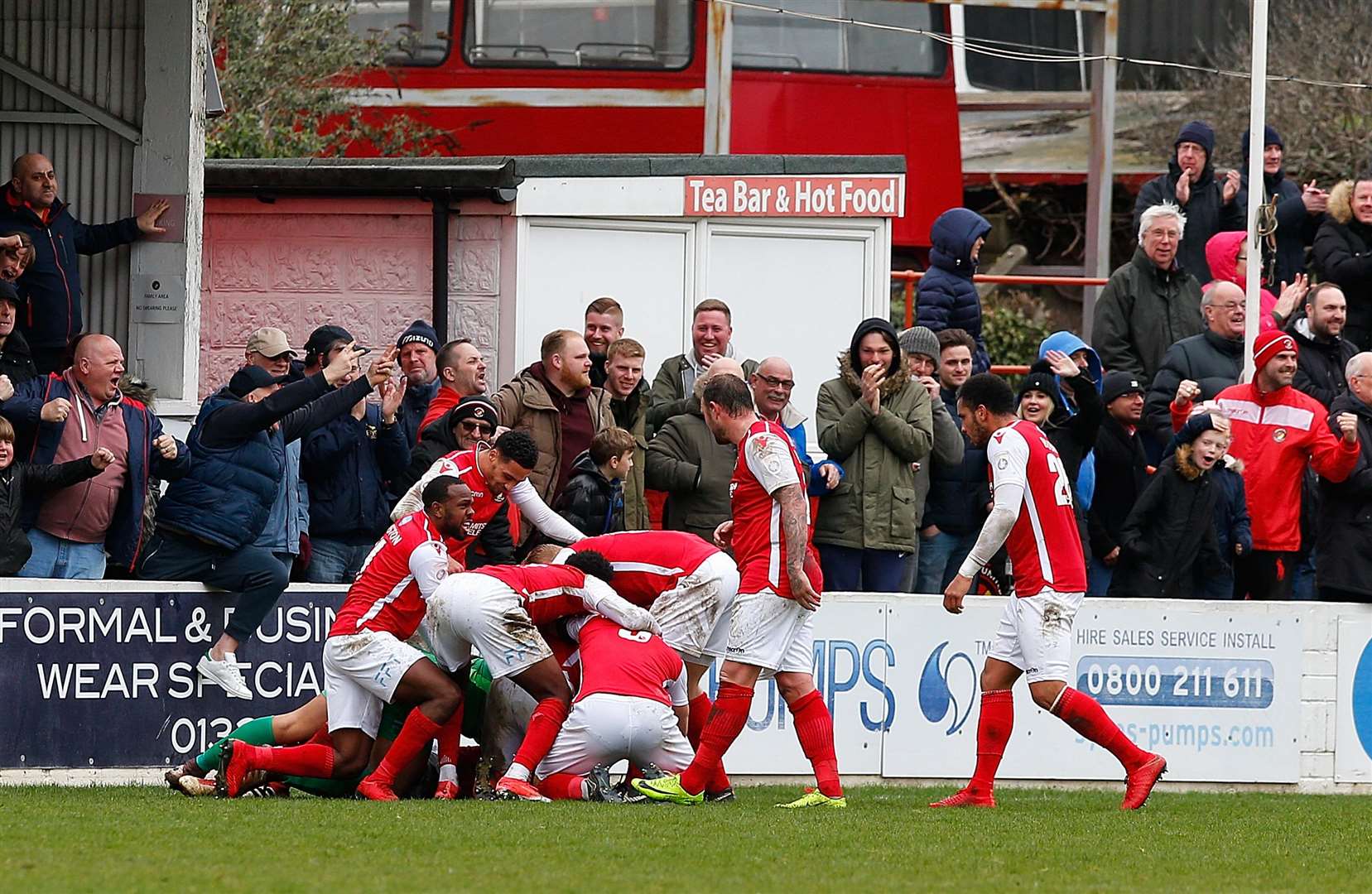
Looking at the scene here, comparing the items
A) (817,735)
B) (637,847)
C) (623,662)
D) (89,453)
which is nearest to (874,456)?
(817,735)

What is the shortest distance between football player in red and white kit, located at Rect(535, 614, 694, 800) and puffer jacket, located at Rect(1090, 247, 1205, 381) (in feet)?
17.7

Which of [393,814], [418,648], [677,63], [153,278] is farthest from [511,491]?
[677,63]

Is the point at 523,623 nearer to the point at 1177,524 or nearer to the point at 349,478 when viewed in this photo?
the point at 349,478

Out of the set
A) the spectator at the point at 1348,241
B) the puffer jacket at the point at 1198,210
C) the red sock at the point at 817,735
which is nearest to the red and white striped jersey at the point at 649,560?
the red sock at the point at 817,735

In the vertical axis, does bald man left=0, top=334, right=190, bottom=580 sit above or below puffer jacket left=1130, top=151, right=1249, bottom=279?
below

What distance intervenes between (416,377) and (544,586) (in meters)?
2.61

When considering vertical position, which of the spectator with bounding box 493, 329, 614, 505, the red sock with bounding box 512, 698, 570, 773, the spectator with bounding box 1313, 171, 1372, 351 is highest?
the spectator with bounding box 1313, 171, 1372, 351

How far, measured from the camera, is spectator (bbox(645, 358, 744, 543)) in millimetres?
13195

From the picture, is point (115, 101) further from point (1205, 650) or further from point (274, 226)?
point (1205, 650)

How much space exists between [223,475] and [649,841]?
3853 mm

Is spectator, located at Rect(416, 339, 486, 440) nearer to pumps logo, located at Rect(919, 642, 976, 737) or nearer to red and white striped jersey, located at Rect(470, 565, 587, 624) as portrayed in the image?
red and white striped jersey, located at Rect(470, 565, 587, 624)

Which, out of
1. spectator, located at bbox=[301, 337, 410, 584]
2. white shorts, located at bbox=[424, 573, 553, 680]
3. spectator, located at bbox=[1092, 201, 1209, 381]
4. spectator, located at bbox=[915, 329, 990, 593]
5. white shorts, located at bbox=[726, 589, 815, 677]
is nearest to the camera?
white shorts, located at bbox=[424, 573, 553, 680]

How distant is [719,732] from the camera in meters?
11.3

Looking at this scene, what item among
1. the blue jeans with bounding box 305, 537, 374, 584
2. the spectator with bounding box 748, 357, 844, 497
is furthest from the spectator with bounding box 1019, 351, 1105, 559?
the blue jeans with bounding box 305, 537, 374, 584
